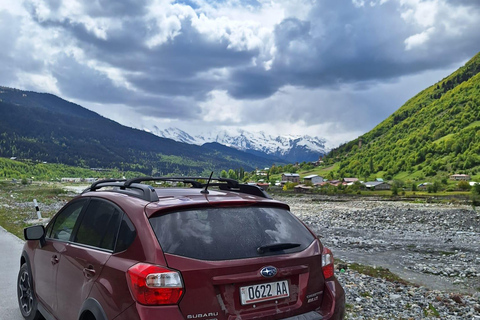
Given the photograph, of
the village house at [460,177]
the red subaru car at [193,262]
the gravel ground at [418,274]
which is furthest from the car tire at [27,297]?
the village house at [460,177]

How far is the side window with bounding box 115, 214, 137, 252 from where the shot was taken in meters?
3.70

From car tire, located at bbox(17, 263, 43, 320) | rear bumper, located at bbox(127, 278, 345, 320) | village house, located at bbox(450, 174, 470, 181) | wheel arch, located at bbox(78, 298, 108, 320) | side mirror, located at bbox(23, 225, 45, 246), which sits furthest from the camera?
village house, located at bbox(450, 174, 470, 181)

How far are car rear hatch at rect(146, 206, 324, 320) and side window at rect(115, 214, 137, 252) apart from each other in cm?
23

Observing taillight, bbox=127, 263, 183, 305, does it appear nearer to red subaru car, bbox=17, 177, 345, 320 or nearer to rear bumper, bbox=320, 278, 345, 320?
red subaru car, bbox=17, 177, 345, 320

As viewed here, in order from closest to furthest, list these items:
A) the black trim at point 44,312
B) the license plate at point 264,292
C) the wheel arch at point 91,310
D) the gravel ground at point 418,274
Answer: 1. the license plate at point 264,292
2. the wheel arch at point 91,310
3. the black trim at point 44,312
4. the gravel ground at point 418,274

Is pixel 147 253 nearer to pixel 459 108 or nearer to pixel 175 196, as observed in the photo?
pixel 175 196

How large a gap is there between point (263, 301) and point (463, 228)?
109 feet

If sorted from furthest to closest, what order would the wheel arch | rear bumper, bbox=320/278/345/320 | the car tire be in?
1. the car tire
2. rear bumper, bbox=320/278/345/320
3. the wheel arch

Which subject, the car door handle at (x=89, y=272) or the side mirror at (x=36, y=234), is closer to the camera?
the car door handle at (x=89, y=272)

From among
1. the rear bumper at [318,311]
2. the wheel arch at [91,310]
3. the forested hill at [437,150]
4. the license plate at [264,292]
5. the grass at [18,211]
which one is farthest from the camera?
the forested hill at [437,150]

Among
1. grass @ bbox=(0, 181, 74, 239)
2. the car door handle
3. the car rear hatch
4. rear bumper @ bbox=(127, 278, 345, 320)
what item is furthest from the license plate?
grass @ bbox=(0, 181, 74, 239)

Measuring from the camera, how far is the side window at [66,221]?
5035 millimetres

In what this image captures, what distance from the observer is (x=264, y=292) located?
3.56 metres

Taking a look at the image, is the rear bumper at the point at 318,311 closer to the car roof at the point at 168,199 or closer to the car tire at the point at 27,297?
the car roof at the point at 168,199
